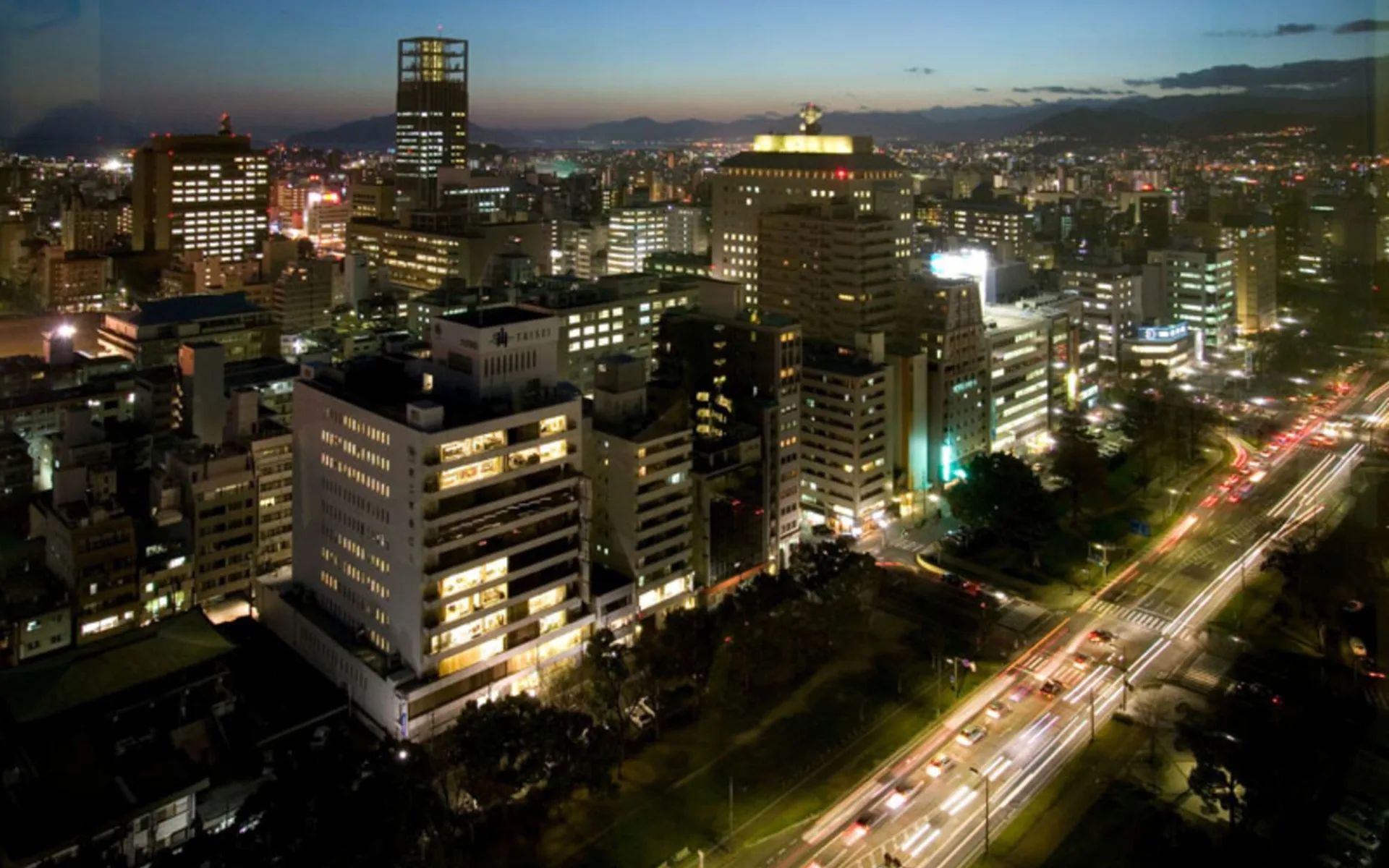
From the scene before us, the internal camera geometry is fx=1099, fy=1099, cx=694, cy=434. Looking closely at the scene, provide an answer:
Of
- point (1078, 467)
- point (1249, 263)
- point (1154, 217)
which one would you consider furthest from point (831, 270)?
point (1154, 217)

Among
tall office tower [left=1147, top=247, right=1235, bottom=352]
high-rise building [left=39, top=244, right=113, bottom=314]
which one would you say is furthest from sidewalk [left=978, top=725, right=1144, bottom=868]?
high-rise building [left=39, top=244, right=113, bottom=314]

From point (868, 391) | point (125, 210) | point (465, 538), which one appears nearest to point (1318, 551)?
point (868, 391)

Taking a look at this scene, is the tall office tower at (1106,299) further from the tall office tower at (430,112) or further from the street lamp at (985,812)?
the tall office tower at (430,112)

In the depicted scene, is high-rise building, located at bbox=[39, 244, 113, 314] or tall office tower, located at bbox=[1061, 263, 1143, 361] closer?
tall office tower, located at bbox=[1061, 263, 1143, 361]

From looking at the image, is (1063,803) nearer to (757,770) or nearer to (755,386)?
(757,770)

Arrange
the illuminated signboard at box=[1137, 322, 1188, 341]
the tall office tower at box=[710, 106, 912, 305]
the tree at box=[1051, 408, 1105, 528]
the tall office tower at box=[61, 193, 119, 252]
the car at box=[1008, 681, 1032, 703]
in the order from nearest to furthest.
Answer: the car at box=[1008, 681, 1032, 703] < the tree at box=[1051, 408, 1105, 528] < the tall office tower at box=[710, 106, 912, 305] < the illuminated signboard at box=[1137, 322, 1188, 341] < the tall office tower at box=[61, 193, 119, 252]

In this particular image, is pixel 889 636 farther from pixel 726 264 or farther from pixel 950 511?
pixel 726 264

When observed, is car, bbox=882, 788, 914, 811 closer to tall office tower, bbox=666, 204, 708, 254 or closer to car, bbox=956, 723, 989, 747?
car, bbox=956, 723, 989, 747
